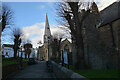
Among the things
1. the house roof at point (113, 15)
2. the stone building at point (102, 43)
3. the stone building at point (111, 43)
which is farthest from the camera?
the house roof at point (113, 15)

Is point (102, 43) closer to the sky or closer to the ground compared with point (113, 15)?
closer to the ground

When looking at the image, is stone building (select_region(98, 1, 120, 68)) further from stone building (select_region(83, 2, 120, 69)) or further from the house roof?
the house roof

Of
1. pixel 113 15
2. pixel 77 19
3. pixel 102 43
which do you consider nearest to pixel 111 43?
pixel 102 43

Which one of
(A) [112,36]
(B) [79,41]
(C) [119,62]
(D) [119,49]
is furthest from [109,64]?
(B) [79,41]

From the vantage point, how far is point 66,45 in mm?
57375

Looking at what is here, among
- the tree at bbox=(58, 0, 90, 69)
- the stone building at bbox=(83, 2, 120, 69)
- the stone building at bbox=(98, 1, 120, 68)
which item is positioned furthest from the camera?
the stone building at bbox=(83, 2, 120, 69)

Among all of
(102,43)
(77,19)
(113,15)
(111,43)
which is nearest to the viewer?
(77,19)

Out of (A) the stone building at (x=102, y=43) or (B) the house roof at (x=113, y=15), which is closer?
(A) the stone building at (x=102, y=43)

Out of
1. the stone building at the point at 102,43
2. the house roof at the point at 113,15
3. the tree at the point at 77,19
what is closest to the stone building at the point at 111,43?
the stone building at the point at 102,43

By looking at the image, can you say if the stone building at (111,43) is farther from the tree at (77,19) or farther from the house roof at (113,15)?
the tree at (77,19)

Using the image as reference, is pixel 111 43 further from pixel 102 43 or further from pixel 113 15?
pixel 113 15

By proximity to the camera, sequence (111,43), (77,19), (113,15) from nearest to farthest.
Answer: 1. (77,19)
2. (111,43)
3. (113,15)

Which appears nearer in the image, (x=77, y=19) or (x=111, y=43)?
(x=77, y=19)

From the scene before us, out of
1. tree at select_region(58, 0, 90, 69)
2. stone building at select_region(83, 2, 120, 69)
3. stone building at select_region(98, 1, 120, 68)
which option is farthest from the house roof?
tree at select_region(58, 0, 90, 69)
